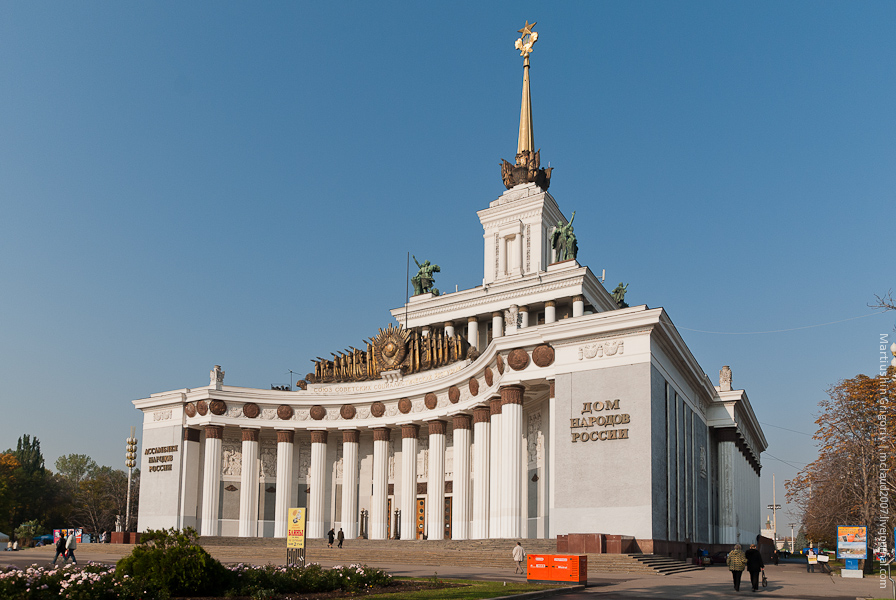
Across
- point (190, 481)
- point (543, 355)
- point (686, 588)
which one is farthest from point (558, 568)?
point (190, 481)

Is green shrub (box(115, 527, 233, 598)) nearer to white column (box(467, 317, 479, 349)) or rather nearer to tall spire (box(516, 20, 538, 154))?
white column (box(467, 317, 479, 349))

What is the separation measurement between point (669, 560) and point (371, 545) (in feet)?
50.5

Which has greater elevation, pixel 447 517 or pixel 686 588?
pixel 686 588

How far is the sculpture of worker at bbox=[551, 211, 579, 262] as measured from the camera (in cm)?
4644

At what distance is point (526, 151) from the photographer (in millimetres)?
53500

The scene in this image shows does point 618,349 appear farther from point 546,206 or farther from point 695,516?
point 546,206

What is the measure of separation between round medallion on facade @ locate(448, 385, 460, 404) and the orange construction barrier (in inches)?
769

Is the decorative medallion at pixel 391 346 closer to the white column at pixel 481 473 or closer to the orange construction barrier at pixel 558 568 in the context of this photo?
the white column at pixel 481 473

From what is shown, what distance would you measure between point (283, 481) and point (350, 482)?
3.91 m

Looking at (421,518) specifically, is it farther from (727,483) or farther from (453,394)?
(727,483)

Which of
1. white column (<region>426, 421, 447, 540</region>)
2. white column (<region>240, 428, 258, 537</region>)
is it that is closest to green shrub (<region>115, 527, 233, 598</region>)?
white column (<region>426, 421, 447, 540</region>)

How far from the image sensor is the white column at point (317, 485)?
45.1 metres

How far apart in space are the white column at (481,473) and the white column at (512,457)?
2.36 metres

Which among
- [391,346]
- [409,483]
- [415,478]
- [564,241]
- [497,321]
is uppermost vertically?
[564,241]
